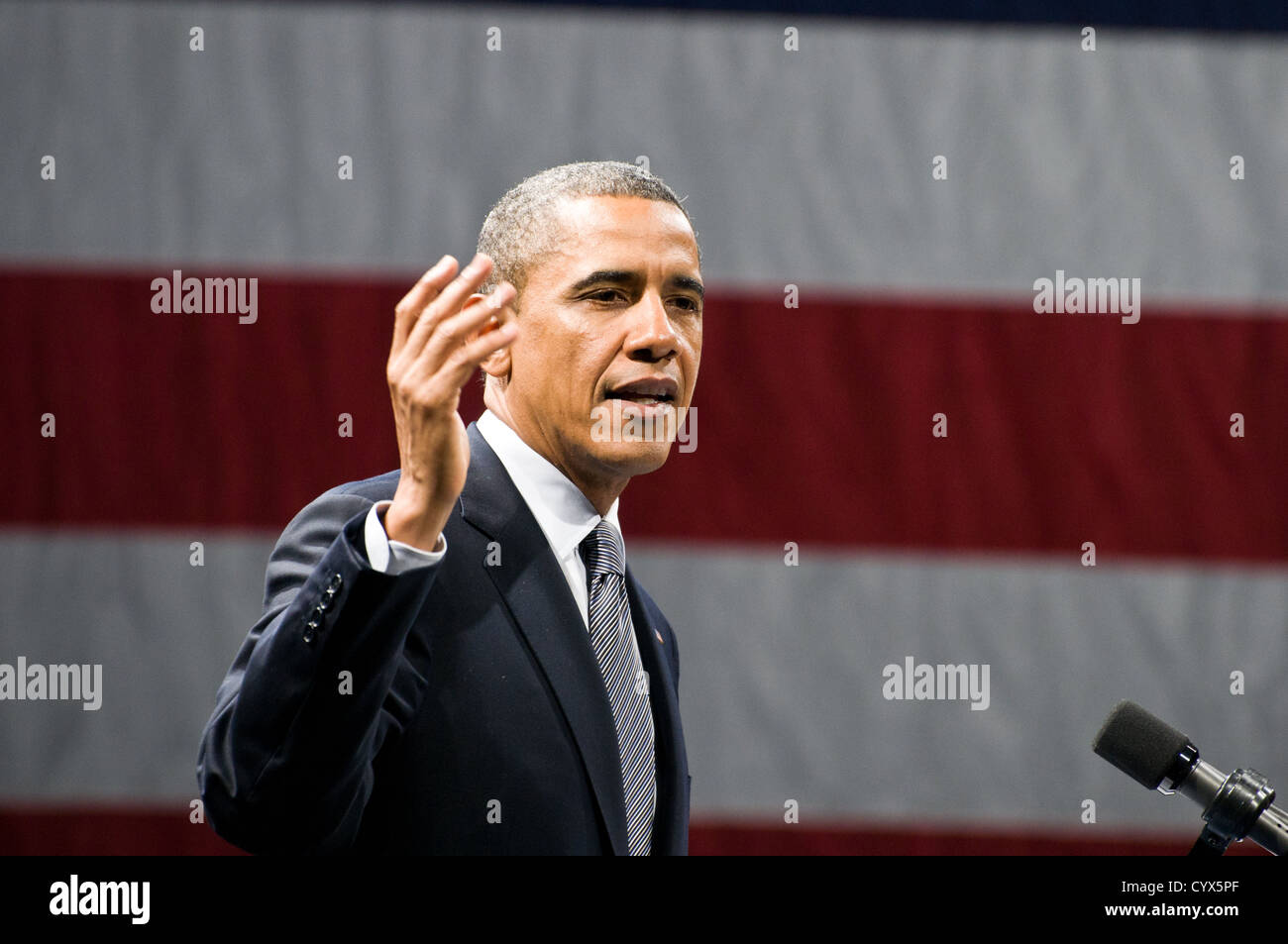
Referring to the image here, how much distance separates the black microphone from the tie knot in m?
0.56

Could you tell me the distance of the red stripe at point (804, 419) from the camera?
8.11 ft

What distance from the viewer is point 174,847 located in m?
2.42

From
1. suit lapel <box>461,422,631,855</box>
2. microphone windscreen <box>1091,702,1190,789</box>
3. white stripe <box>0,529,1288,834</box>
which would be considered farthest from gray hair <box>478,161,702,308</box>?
white stripe <box>0,529,1288,834</box>

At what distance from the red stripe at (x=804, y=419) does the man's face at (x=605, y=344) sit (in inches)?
38.0

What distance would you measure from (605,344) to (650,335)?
5 cm

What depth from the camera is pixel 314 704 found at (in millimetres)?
985

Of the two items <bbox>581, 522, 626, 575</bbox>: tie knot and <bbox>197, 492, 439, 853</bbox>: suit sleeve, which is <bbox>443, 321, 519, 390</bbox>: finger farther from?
<bbox>581, 522, 626, 575</bbox>: tie knot

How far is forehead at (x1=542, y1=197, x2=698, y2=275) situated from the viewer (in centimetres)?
145

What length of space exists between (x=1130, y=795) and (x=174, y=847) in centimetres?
195

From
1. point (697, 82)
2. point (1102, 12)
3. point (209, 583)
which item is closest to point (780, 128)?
point (697, 82)

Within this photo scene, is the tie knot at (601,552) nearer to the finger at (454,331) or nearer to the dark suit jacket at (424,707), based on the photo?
the dark suit jacket at (424,707)

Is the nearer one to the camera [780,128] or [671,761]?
[671,761]
